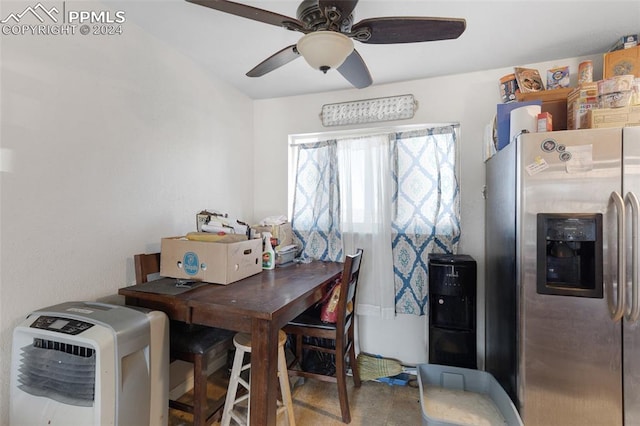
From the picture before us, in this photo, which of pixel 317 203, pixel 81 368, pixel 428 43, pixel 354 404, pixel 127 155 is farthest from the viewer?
pixel 317 203

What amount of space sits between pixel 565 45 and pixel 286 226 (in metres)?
2.39

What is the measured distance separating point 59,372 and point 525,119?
99.3 inches

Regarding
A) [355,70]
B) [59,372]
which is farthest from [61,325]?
[355,70]

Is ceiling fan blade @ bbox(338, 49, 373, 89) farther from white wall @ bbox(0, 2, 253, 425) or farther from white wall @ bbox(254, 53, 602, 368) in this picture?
white wall @ bbox(0, 2, 253, 425)

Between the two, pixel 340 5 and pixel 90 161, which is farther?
pixel 90 161

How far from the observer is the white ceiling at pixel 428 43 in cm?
151

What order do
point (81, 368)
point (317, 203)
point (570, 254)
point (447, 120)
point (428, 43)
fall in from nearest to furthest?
1. point (81, 368)
2. point (570, 254)
3. point (428, 43)
4. point (447, 120)
5. point (317, 203)

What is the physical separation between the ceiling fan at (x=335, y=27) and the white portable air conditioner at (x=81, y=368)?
53.3 inches

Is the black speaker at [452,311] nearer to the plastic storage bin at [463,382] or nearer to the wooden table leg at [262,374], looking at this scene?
the plastic storage bin at [463,382]

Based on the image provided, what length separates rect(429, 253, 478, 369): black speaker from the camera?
6.38 feet

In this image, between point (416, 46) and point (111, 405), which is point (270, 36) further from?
point (111, 405)

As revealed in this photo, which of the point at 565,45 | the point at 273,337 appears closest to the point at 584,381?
the point at 273,337

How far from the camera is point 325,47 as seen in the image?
3.82 feet

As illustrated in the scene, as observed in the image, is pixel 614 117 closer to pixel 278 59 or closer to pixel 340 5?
pixel 340 5
